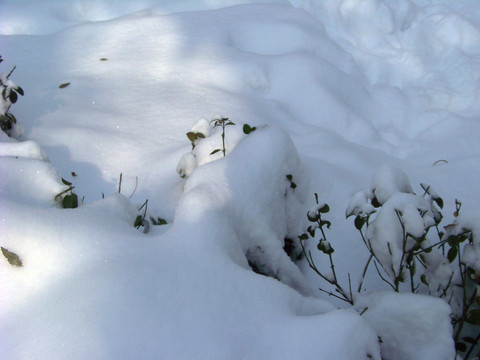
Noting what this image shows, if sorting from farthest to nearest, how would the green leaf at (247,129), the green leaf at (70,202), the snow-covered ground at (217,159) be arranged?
the green leaf at (247,129), the green leaf at (70,202), the snow-covered ground at (217,159)

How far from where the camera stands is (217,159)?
1.45 m

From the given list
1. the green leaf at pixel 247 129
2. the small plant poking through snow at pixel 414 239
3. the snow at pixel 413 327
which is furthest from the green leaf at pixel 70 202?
the snow at pixel 413 327

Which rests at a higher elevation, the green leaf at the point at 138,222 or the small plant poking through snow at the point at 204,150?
the small plant poking through snow at the point at 204,150

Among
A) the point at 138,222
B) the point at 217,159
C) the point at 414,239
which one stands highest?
the point at 414,239

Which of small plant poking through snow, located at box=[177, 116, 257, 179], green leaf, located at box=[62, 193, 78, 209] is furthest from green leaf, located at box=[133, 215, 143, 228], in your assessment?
small plant poking through snow, located at box=[177, 116, 257, 179]

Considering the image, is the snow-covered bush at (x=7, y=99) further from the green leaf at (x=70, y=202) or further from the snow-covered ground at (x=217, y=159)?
the green leaf at (x=70, y=202)

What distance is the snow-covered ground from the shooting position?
2.76 feet

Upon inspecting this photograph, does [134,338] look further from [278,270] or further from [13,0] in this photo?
[13,0]

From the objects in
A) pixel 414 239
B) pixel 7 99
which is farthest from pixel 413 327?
pixel 7 99

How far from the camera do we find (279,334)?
0.84 metres

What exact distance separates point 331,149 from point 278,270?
872 mm

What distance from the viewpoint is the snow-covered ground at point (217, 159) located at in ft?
2.76

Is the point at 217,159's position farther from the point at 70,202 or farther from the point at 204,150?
the point at 70,202

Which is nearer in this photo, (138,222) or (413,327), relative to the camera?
(413,327)
